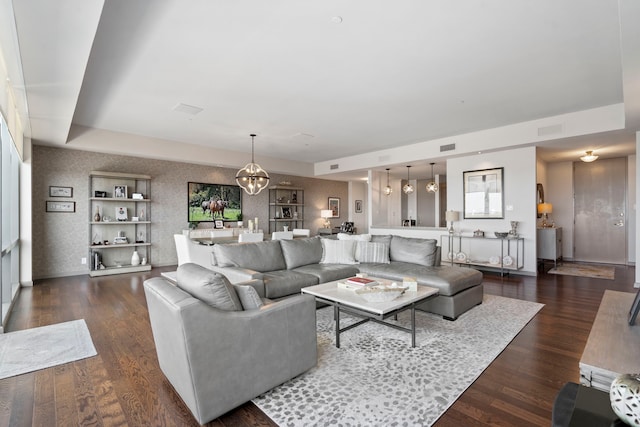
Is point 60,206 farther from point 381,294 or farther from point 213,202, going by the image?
point 381,294

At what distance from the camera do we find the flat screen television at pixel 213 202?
26.0 feet

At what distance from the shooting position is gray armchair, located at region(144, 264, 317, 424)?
1.78m

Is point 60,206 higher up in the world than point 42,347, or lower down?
higher up

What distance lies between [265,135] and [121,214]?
142 inches

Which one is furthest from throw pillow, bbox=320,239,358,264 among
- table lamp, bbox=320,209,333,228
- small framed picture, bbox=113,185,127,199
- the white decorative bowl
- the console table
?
table lamp, bbox=320,209,333,228

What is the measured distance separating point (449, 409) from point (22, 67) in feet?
14.7

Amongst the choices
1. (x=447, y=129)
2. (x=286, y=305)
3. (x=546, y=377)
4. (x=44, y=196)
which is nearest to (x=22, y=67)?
(x=286, y=305)

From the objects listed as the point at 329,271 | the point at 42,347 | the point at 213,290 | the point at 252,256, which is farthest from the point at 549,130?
the point at 42,347

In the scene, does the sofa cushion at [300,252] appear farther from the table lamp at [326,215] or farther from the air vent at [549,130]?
the table lamp at [326,215]

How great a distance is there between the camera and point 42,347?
292 centimetres

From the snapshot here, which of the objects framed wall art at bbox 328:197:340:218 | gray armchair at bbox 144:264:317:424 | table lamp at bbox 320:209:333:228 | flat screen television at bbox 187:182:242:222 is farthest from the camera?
framed wall art at bbox 328:197:340:218

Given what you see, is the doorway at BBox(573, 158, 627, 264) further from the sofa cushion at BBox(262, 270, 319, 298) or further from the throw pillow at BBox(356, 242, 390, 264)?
the sofa cushion at BBox(262, 270, 319, 298)

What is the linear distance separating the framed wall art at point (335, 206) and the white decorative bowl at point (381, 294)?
8.40 m

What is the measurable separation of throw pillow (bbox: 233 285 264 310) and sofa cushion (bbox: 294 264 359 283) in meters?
1.98
